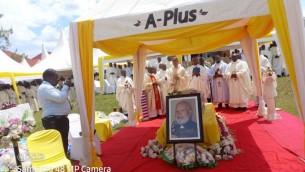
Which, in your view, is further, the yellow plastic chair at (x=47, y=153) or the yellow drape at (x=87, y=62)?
the yellow drape at (x=87, y=62)

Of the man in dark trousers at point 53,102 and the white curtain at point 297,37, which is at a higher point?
the white curtain at point 297,37

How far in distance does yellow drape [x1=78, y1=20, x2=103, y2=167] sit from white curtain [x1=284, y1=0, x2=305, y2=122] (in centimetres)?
290

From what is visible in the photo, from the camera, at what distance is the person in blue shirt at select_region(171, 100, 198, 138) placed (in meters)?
4.91

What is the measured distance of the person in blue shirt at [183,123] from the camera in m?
4.91

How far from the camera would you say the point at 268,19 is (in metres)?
6.23

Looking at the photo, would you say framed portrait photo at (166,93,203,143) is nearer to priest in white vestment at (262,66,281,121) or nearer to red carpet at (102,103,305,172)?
red carpet at (102,103,305,172)

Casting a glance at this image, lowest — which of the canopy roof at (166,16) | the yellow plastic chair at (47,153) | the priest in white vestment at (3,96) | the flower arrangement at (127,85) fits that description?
the yellow plastic chair at (47,153)

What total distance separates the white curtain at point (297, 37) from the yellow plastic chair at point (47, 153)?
3.27 metres

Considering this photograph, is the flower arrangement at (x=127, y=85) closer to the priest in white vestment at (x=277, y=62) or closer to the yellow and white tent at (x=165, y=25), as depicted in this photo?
the yellow and white tent at (x=165, y=25)

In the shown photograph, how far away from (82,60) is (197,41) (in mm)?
4048

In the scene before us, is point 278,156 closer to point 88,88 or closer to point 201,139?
point 201,139

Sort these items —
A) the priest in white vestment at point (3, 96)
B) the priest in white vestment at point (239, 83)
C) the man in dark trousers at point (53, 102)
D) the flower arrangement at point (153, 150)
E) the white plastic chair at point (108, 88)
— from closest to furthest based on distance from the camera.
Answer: the man in dark trousers at point (53, 102), the flower arrangement at point (153, 150), the priest in white vestment at point (239, 83), the priest in white vestment at point (3, 96), the white plastic chair at point (108, 88)

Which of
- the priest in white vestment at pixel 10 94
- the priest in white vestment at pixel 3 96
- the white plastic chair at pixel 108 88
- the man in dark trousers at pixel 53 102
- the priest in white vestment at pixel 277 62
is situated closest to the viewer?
the man in dark trousers at pixel 53 102

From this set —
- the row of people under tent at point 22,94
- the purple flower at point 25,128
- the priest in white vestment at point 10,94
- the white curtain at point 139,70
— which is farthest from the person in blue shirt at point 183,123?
the priest in white vestment at point 10,94
